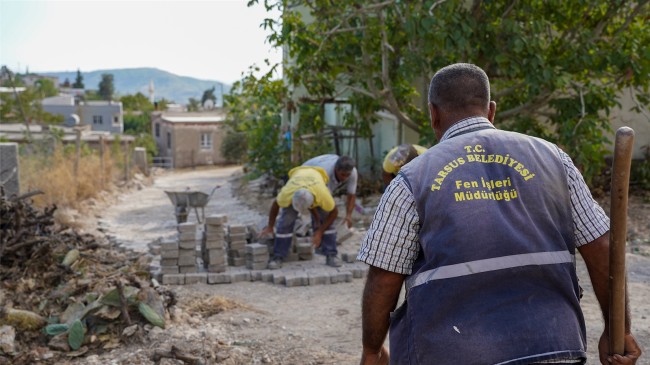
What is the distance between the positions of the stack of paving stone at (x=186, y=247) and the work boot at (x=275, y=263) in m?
0.88

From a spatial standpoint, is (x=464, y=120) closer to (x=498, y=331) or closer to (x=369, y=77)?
(x=498, y=331)

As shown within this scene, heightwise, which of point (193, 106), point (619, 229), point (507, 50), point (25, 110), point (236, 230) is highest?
point (507, 50)

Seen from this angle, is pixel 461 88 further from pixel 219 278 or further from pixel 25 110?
pixel 25 110

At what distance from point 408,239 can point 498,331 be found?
42 cm

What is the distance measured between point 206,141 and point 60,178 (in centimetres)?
2599

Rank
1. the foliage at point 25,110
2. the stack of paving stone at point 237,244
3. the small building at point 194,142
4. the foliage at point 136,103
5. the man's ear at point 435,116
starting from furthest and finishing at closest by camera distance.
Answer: the foliage at point 136,103
the small building at point 194,142
the foliage at point 25,110
the stack of paving stone at point 237,244
the man's ear at point 435,116

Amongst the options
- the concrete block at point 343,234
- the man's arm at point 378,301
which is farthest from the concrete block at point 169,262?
the man's arm at point 378,301

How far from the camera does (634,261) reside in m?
8.24

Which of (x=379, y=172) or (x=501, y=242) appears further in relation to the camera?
(x=379, y=172)

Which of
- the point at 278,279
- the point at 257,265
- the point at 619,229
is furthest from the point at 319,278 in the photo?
the point at 619,229

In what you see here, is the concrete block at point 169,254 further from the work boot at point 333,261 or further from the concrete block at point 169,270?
the work boot at point 333,261

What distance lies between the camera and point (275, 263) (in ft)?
26.6

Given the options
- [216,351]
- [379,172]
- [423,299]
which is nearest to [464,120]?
[423,299]

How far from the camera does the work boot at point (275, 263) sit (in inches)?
318
